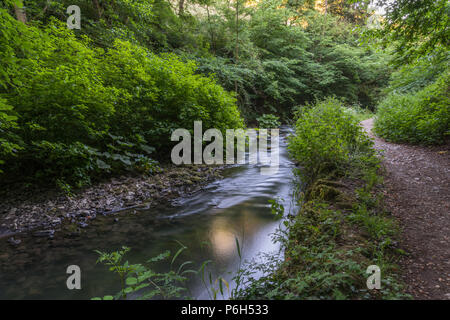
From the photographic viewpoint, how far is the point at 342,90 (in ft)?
71.7

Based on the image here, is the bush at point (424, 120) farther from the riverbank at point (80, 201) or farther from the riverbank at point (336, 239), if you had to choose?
the riverbank at point (80, 201)

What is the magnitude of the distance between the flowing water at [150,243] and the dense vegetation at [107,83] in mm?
1464

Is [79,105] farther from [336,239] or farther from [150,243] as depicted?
[336,239]

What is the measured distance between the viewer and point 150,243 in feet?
12.4

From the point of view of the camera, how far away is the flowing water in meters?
2.82

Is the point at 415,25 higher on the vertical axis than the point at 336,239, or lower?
higher

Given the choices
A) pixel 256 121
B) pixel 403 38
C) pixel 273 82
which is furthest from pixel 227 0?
pixel 403 38

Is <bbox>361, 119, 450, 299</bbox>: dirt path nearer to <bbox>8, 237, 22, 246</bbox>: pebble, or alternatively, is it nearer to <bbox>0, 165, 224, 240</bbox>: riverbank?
<bbox>0, 165, 224, 240</bbox>: riverbank

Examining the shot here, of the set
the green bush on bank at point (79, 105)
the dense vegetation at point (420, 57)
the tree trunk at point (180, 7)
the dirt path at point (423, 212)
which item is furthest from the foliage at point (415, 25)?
the tree trunk at point (180, 7)

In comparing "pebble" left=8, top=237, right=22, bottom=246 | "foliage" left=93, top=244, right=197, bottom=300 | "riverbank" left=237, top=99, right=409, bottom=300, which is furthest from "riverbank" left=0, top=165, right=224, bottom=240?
"riverbank" left=237, top=99, right=409, bottom=300

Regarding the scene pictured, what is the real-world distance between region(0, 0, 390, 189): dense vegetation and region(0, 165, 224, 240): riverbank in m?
0.29

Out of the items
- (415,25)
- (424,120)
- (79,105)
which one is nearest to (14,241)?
(79,105)

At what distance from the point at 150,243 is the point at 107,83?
4.05 metres

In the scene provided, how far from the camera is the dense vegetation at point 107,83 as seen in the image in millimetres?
3959
